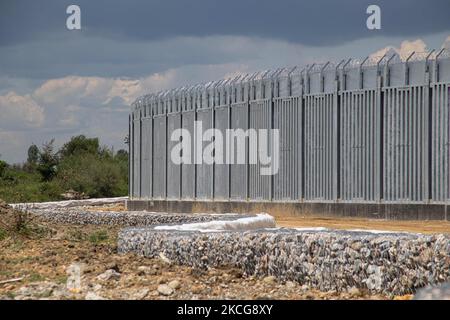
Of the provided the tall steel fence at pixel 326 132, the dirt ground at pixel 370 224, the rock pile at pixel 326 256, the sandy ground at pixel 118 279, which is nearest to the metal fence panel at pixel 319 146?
the tall steel fence at pixel 326 132

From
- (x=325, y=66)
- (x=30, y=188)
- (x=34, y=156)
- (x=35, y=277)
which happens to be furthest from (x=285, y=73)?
(x=34, y=156)

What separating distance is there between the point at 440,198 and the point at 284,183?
6.52 metres

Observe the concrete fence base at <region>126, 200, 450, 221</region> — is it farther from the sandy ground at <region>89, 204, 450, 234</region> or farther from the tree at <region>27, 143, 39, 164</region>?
the tree at <region>27, 143, 39, 164</region>

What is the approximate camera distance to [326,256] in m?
12.8

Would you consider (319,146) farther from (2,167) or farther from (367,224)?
(2,167)

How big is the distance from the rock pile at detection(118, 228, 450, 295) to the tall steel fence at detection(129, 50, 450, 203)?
417 inches

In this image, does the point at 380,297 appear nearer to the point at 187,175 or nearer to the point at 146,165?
the point at 187,175

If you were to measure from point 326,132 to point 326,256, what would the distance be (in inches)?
572

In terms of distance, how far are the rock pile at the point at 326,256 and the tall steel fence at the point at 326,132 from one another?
1058 centimetres

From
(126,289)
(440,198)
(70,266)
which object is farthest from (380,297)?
(440,198)

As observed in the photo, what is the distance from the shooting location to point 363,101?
84.9 feet

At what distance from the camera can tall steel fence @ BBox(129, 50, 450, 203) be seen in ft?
79.0

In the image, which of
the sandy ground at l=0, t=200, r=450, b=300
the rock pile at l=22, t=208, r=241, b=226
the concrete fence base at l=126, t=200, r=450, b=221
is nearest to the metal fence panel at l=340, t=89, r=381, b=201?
the concrete fence base at l=126, t=200, r=450, b=221

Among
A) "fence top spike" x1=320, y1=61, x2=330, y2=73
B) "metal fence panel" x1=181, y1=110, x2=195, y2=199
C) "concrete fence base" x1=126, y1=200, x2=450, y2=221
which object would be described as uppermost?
"fence top spike" x1=320, y1=61, x2=330, y2=73
